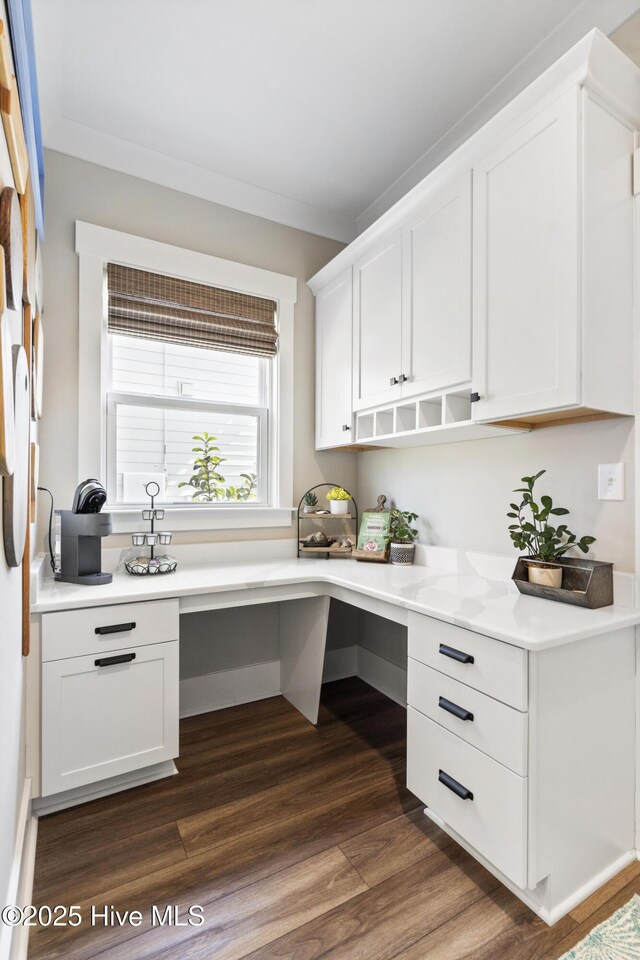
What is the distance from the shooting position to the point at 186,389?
2602 mm

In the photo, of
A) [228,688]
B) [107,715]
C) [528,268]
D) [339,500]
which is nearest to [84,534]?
[107,715]

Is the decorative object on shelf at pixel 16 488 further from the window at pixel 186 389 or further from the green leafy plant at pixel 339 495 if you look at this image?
the green leafy plant at pixel 339 495

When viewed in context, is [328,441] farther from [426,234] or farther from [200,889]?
[200,889]

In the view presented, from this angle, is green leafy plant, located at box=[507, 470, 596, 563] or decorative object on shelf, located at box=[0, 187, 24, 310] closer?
decorative object on shelf, located at box=[0, 187, 24, 310]

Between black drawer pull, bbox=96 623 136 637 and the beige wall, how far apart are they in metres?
0.63

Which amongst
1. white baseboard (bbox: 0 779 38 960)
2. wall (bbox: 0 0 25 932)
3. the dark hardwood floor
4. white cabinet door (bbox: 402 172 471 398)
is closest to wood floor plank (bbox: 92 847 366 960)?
the dark hardwood floor

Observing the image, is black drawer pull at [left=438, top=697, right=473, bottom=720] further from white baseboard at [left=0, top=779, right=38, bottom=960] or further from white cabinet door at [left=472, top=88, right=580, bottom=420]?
white baseboard at [left=0, top=779, right=38, bottom=960]

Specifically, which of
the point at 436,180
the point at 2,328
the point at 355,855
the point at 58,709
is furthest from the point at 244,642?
the point at 436,180

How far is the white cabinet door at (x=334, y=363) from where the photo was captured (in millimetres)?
2592

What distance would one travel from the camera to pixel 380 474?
9.56ft

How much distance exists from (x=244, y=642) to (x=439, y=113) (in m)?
2.81

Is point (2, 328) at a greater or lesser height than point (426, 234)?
lesser

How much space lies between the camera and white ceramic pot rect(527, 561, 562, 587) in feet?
5.44

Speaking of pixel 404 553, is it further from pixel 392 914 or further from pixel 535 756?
pixel 392 914
